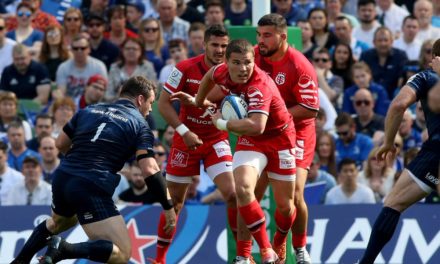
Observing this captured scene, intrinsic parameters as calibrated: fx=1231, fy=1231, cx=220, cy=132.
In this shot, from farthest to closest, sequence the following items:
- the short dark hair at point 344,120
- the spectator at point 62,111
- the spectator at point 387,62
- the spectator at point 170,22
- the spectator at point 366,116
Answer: the spectator at point 170,22 → the spectator at point 387,62 → the spectator at point 62,111 → the spectator at point 366,116 → the short dark hair at point 344,120

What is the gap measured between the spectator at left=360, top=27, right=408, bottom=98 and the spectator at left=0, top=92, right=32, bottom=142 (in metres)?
5.17

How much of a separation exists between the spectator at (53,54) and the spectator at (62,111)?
157cm

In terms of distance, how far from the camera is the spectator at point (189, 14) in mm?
20047

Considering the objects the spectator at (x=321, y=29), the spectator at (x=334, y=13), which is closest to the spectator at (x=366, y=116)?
the spectator at (x=321, y=29)

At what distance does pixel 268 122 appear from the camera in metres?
12.0

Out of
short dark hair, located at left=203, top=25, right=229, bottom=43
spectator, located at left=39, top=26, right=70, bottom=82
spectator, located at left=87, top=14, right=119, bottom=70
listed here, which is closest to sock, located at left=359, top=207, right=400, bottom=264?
short dark hair, located at left=203, top=25, right=229, bottom=43

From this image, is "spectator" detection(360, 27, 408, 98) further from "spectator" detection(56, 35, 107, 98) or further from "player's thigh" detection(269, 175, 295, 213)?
"player's thigh" detection(269, 175, 295, 213)


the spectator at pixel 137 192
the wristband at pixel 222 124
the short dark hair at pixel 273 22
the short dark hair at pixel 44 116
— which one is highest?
the short dark hair at pixel 273 22

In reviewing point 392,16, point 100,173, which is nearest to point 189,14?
point 392,16

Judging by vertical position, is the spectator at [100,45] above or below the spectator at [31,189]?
above

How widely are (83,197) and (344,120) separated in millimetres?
6106

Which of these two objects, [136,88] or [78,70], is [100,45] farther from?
[136,88]

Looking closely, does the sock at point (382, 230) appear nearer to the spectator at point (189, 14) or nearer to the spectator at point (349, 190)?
the spectator at point (349, 190)

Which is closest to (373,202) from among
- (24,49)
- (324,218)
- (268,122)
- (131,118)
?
(324,218)
